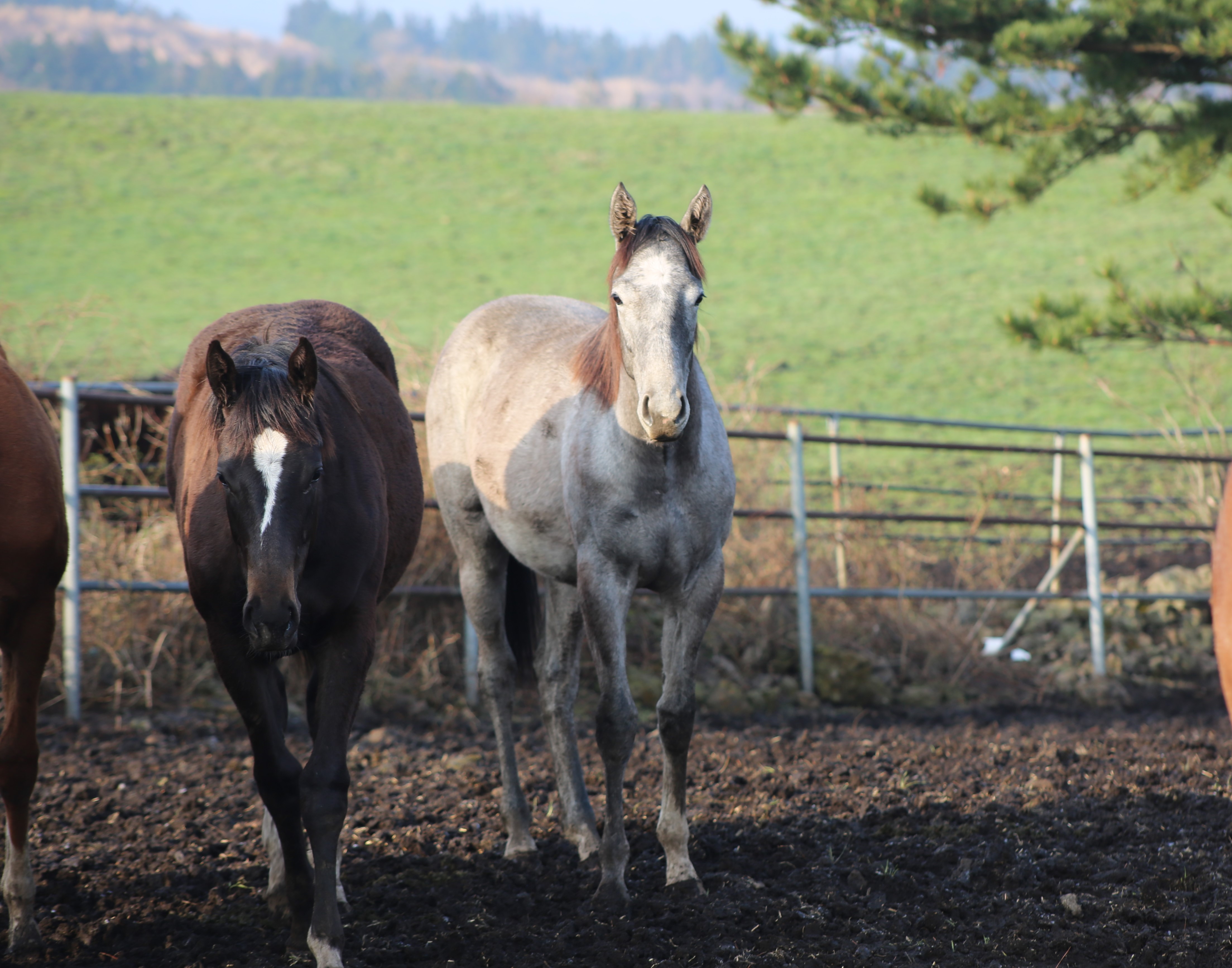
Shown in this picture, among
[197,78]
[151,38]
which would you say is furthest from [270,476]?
[151,38]

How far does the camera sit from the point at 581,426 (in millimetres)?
3611

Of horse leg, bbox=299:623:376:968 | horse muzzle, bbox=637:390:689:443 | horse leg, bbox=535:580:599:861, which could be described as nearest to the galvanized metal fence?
horse leg, bbox=535:580:599:861

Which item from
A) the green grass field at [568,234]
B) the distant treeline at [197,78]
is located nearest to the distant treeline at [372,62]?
the distant treeline at [197,78]

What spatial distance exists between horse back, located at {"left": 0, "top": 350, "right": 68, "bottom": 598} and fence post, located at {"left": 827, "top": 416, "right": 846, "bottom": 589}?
552 cm

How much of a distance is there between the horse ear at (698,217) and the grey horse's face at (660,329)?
0.24 m

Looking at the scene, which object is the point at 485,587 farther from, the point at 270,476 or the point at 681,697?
the point at 270,476

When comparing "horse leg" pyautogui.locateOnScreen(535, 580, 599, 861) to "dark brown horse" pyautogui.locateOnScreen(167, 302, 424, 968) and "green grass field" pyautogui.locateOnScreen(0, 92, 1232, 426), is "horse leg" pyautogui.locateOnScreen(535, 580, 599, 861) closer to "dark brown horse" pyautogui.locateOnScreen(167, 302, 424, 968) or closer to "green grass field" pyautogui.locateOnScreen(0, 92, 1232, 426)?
"dark brown horse" pyautogui.locateOnScreen(167, 302, 424, 968)

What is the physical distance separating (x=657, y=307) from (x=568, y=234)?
28311 millimetres

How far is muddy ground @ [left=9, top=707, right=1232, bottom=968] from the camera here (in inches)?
113

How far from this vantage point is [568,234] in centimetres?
3058

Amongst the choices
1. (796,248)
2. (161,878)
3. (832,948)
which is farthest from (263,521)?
(796,248)

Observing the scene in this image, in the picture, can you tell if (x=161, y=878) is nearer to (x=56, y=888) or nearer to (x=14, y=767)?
(x=56, y=888)

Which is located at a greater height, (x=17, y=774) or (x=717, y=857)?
(x=17, y=774)

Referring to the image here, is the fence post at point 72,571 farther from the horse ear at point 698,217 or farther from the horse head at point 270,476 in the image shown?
the horse ear at point 698,217
